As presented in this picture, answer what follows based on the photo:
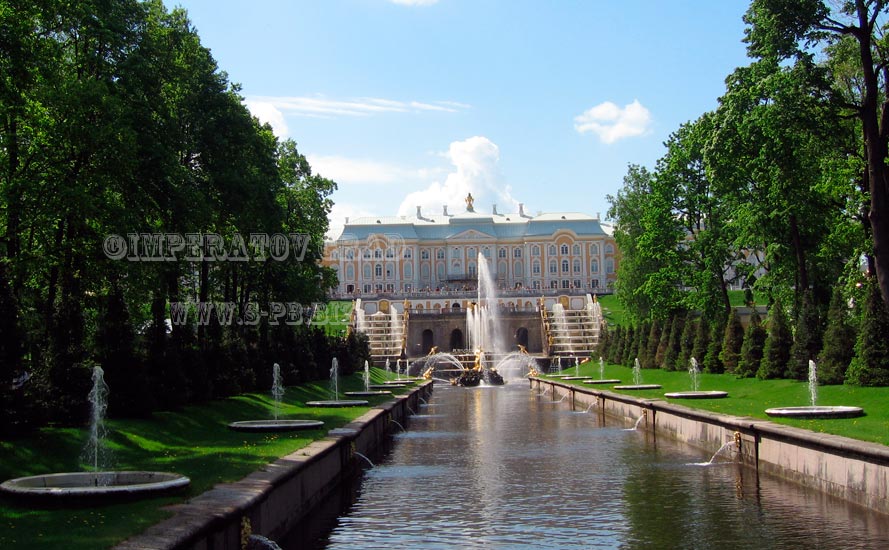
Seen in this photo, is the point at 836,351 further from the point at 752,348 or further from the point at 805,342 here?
the point at 752,348

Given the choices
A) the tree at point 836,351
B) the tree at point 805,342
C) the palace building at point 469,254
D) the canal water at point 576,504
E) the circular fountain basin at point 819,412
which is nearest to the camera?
the canal water at point 576,504

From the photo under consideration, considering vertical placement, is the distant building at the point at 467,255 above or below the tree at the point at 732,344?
above

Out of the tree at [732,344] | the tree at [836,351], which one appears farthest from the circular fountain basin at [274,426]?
the tree at [732,344]

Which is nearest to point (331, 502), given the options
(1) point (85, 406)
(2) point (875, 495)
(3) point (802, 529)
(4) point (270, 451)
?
(4) point (270, 451)

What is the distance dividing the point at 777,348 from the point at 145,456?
19.4 m

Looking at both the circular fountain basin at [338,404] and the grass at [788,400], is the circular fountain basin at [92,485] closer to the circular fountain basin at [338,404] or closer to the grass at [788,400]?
the grass at [788,400]

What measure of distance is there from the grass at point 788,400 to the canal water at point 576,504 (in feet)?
4.15

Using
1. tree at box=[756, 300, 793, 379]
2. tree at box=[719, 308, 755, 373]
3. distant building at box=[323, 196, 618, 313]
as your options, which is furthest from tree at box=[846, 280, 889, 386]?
distant building at box=[323, 196, 618, 313]

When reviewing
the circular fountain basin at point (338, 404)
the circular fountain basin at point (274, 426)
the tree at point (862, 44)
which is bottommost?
the circular fountain basin at point (338, 404)

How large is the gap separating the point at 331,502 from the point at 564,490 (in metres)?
3.52

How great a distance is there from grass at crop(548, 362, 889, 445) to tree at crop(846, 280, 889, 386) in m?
0.31

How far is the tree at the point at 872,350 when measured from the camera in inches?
806

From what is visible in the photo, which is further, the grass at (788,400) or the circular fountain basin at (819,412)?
the circular fountain basin at (819,412)

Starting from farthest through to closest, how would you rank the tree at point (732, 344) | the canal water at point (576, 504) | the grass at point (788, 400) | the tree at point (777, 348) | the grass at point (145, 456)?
the tree at point (732, 344) < the tree at point (777, 348) < the grass at point (788, 400) < the canal water at point (576, 504) < the grass at point (145, 456)
